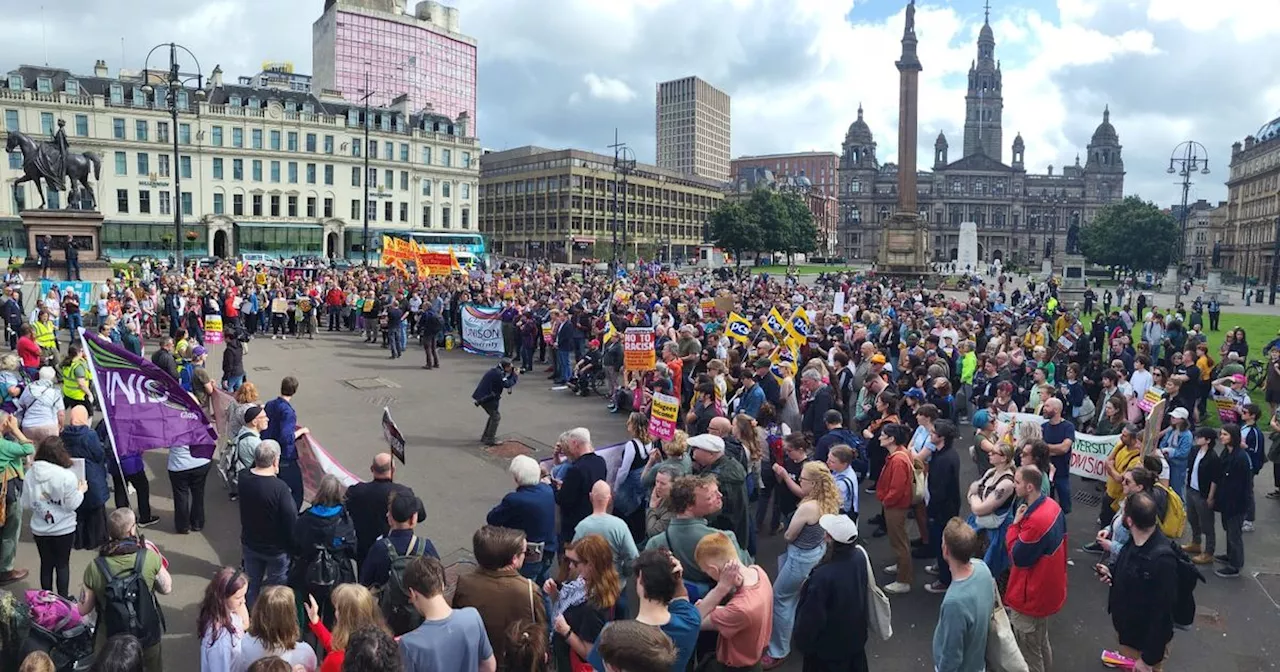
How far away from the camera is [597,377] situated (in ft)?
59.9

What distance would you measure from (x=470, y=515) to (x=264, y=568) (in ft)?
10.5

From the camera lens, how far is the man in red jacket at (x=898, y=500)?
25.9ft

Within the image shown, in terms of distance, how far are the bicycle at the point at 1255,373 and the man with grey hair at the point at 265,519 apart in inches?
799

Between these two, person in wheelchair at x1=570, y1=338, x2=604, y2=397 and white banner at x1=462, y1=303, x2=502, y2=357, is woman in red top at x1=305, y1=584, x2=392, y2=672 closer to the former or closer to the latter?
person in wheelchair at x1=570, y1=338, x2=604, y2=397

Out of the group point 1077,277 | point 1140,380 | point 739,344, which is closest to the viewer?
point 1140,380

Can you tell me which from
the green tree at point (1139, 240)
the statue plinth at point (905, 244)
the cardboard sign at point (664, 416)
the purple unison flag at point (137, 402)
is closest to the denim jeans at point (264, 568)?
the purple unison flag at point (137, 402)

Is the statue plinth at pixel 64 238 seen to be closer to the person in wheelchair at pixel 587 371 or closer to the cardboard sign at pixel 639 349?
the person in wheelchair at pixel 587 371

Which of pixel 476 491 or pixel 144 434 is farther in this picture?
pixel 476 491

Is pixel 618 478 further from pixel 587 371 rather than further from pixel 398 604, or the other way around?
pixel 587 371

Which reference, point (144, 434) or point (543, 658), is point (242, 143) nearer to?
point (144, 434)

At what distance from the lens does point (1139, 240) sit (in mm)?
91500

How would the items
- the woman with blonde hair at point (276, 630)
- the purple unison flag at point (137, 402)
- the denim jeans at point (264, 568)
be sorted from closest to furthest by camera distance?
the woman with blonde hair at point (276, 630)
the denim jeans at point (264, 568)
the purple unison flag at point (137, 402)

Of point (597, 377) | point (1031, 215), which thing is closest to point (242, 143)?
point (597, 377)

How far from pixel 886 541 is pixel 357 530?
6.09 m
